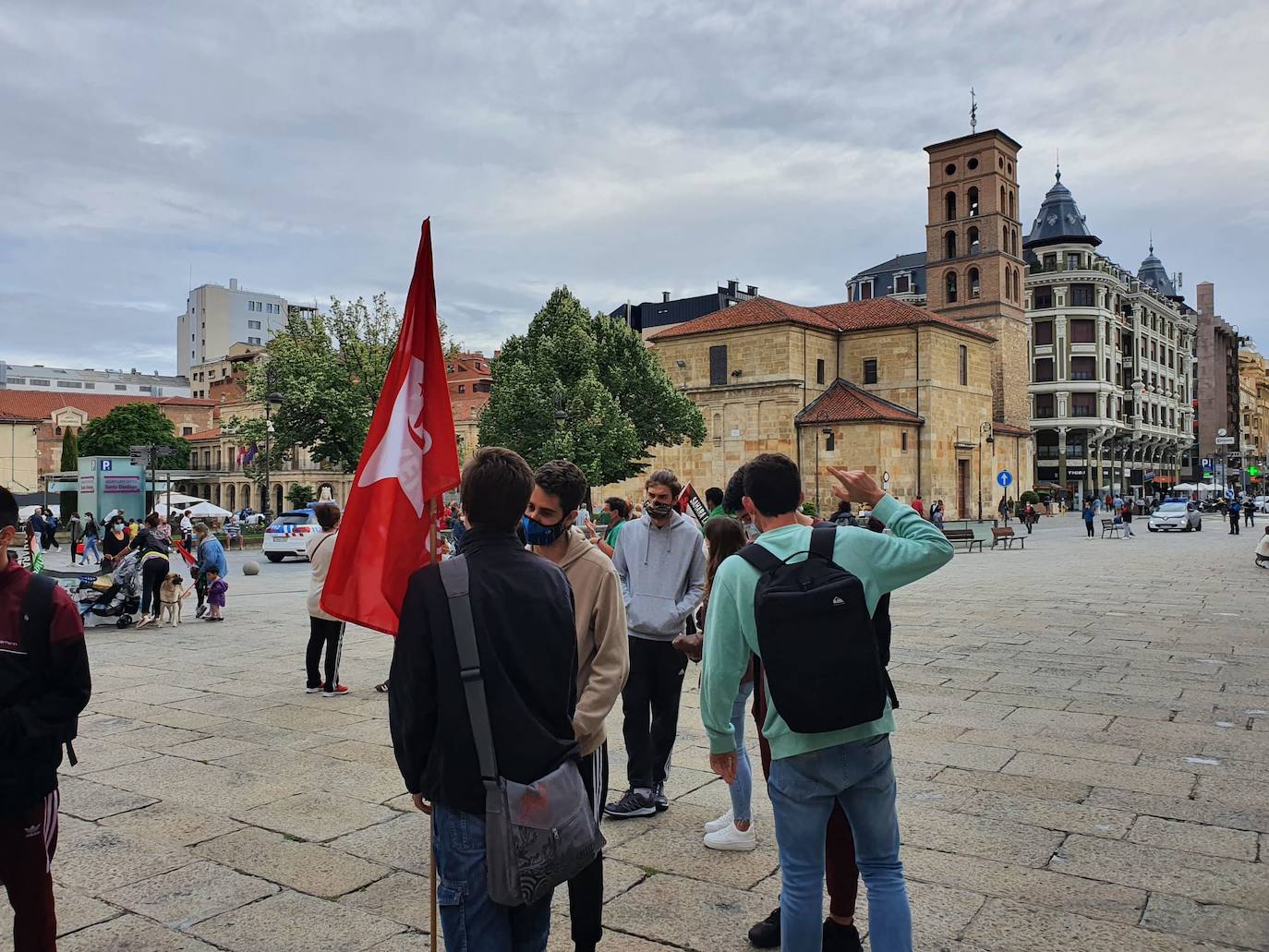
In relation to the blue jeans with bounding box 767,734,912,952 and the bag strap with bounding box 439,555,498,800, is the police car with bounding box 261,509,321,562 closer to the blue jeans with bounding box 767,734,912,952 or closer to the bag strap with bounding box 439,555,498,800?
the blue jeans with bounding box 767,734,912,952

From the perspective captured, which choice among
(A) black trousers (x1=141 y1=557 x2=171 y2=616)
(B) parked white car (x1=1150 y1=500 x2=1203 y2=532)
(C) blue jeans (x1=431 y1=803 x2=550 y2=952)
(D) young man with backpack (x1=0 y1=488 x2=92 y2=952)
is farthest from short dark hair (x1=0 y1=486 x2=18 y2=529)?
(B) parked white car (x1=1150 y1=500 x2=1203 y2=532)

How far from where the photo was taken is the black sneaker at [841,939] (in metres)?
3.45

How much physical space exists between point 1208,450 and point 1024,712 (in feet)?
380

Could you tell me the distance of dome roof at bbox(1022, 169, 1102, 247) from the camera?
2995 inches

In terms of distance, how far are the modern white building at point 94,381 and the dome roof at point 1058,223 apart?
99403 mm

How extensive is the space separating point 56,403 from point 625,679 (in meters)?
105

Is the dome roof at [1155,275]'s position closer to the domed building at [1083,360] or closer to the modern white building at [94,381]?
the domed building at [1083,360]

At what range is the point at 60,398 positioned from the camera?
92750 millimetres

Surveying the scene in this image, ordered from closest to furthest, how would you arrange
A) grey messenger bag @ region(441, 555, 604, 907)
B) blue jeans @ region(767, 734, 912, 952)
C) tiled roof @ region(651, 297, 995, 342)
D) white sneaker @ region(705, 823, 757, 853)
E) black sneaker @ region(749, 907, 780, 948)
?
grey messenger bag @ region(441, 555, 604, 907) → blue jeans @ region(767, 734, 912, 952) → black sneaker @ region(749, 907, 780, 948) → white sneaker @ region(705, 823, 757, 853) → tiled roof @ region(651, 297, 995, 342)

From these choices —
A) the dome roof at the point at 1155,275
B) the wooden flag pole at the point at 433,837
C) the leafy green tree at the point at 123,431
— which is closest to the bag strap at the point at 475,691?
the wooden flag pole at the point at 433,837

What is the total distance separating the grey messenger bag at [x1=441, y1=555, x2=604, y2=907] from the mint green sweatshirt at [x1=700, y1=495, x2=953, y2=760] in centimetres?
87

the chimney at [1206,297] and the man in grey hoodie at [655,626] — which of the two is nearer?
the man in grey hoodie at [655,626]

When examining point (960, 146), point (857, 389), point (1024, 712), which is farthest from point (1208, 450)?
point (1024, 712)

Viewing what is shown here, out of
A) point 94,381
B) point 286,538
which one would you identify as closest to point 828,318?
point 286,538
